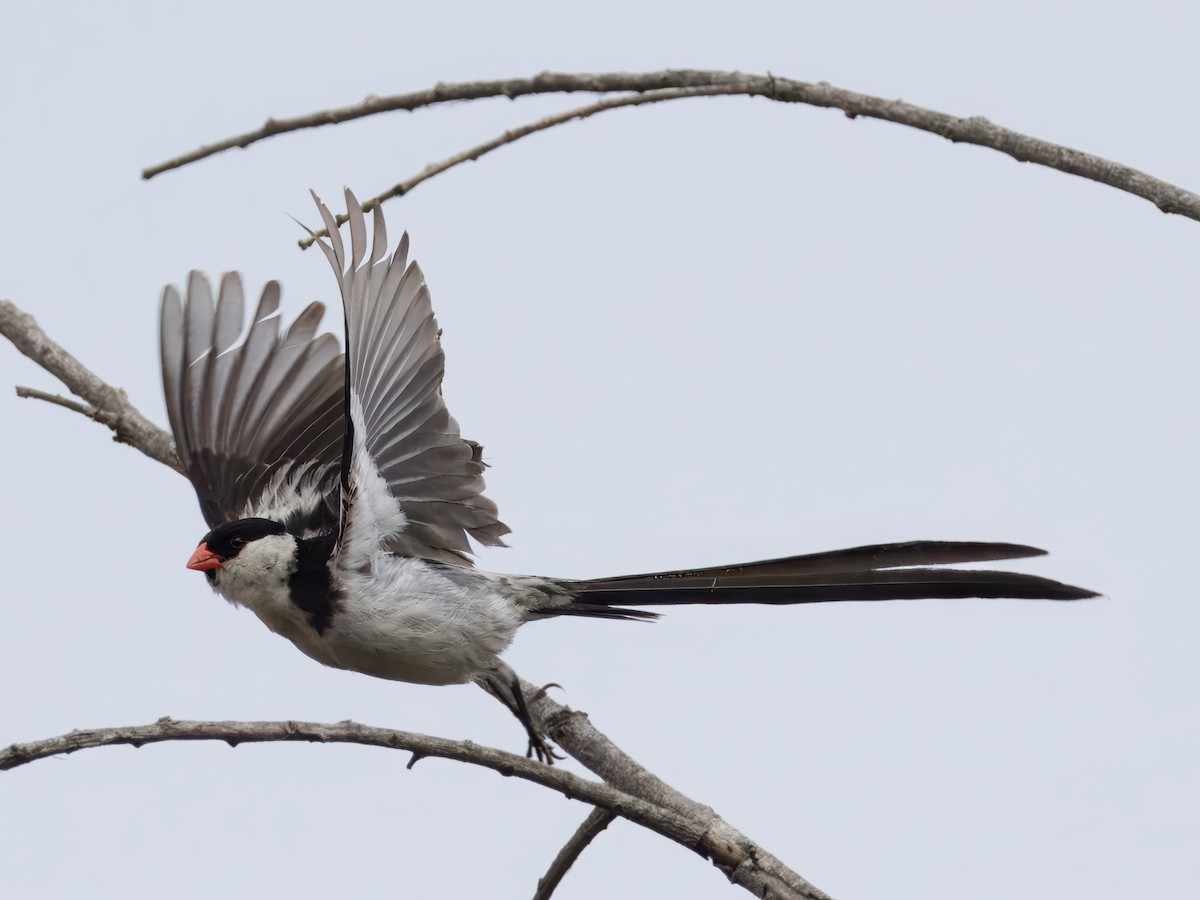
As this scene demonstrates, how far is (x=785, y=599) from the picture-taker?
252cm

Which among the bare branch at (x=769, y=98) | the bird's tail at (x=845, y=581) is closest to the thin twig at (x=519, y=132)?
the bare branch at (x=769, y=98)

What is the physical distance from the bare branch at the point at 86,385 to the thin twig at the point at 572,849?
1.57 metres

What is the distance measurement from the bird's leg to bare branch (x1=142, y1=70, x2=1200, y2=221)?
1.22m

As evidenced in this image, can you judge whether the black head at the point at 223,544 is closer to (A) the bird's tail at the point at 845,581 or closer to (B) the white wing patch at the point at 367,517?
(B) the white wing patch at the point at 367,517

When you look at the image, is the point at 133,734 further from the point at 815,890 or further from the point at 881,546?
the point at 881,546

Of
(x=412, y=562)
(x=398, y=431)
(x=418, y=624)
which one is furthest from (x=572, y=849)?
(x=398, y=431)

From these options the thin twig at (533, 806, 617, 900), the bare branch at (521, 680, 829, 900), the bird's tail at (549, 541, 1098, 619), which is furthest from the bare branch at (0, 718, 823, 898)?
the bird's tail at (549, 541, 1098, 619)

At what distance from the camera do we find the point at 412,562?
2.83m

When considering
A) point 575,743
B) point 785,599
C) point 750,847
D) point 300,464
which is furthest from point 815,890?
point 300,464

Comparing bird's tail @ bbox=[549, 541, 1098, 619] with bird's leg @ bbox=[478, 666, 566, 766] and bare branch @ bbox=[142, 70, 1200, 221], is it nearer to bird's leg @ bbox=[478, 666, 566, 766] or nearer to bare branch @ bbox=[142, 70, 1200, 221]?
bird's leg @ bbox=[478, 666, 566, 766]

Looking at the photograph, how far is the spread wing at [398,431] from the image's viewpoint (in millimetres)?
2523

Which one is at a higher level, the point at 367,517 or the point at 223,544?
the point at 367,517

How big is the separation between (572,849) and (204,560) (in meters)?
1.02

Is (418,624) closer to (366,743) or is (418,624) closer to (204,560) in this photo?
(204,560)
